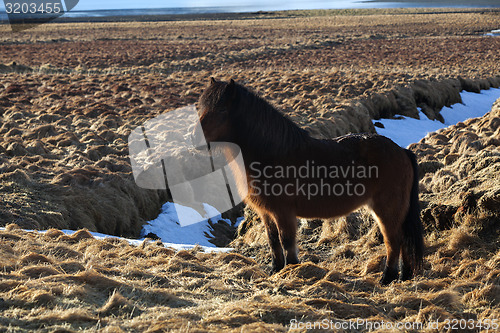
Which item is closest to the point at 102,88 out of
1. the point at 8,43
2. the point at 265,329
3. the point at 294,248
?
the point at 294,248

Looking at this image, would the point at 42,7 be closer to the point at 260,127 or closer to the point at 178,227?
the point at 178,227

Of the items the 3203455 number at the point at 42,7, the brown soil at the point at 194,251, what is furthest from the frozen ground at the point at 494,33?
the 3203455 number at the point at 42,7

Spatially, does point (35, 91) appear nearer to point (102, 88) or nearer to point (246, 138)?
point (102, 88)

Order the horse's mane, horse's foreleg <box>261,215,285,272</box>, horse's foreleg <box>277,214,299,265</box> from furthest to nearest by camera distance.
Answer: horse's foreleg <box>261,215,285,272</box> < horse's foreleg <box>277,214,299,265</box> < the horse's mane

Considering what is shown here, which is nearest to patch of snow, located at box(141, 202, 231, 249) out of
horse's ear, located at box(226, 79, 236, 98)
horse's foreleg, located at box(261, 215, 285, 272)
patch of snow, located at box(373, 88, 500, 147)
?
horse's foreleg, located at box(261, 215, 285, 272)

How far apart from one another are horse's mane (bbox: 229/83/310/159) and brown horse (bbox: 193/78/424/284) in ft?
0.03

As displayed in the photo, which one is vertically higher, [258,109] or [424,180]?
[258,109]

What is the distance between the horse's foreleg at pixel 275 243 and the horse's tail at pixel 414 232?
1.41 meters

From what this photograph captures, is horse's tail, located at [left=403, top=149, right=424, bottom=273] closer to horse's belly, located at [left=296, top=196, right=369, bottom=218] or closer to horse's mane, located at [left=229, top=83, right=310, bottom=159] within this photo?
horse's belly, located at [left=296, top=196, right=369, bottom=218]

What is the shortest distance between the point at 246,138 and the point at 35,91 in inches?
695

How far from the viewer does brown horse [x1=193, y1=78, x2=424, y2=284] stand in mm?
4734

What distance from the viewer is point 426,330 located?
11.0ft

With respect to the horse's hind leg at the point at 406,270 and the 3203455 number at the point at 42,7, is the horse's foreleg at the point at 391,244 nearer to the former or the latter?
the horse's hind leg at the point at 406,270

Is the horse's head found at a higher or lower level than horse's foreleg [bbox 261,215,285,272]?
higher
